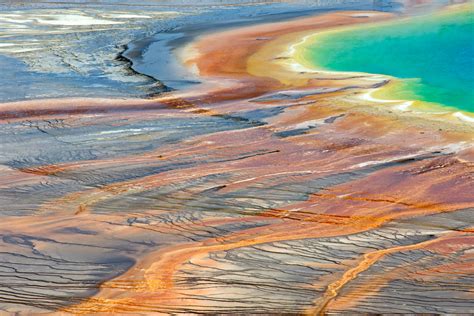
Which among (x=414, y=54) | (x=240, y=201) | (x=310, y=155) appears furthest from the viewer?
(x=414, y=54)

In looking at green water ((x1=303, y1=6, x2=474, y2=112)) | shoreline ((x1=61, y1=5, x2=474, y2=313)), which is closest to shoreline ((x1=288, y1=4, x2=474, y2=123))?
green water ((x1=303, y1=6, x2=474, y2=112))

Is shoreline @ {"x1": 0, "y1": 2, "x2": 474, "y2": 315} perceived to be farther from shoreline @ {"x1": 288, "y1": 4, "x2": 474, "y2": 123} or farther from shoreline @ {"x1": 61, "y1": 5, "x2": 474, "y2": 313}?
shoreline @ {"x1": 288, "y1": 4, "x2": 474, "y2": 123}

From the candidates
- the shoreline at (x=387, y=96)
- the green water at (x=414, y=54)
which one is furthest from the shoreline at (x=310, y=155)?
the green water at (x=414, y=54)

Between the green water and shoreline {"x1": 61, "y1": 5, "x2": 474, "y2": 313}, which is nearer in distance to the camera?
shoreline {"x1": 61, "y1": 5, "x2": 474, "y2": 313}

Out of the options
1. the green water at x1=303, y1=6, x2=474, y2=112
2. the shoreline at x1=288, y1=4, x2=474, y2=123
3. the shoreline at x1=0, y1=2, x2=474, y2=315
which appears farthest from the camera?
the green water at x1=303, y1=6, x2=474, y2=112

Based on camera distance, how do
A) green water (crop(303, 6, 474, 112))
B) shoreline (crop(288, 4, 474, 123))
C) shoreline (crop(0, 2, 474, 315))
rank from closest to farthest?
shoreline (crop(0, 2, 474, 315)) < shoreline (crop(288, 4, 474, 123)) < green water (crop(303, 6, 474, 112))

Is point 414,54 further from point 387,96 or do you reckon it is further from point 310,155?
point 310,155

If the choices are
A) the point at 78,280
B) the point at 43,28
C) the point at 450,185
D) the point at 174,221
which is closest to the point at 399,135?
the point at 450,185

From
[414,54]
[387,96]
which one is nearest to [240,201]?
[387,96]

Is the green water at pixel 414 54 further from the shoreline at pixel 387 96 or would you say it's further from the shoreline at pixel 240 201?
the shoreline at pixel 240 201
